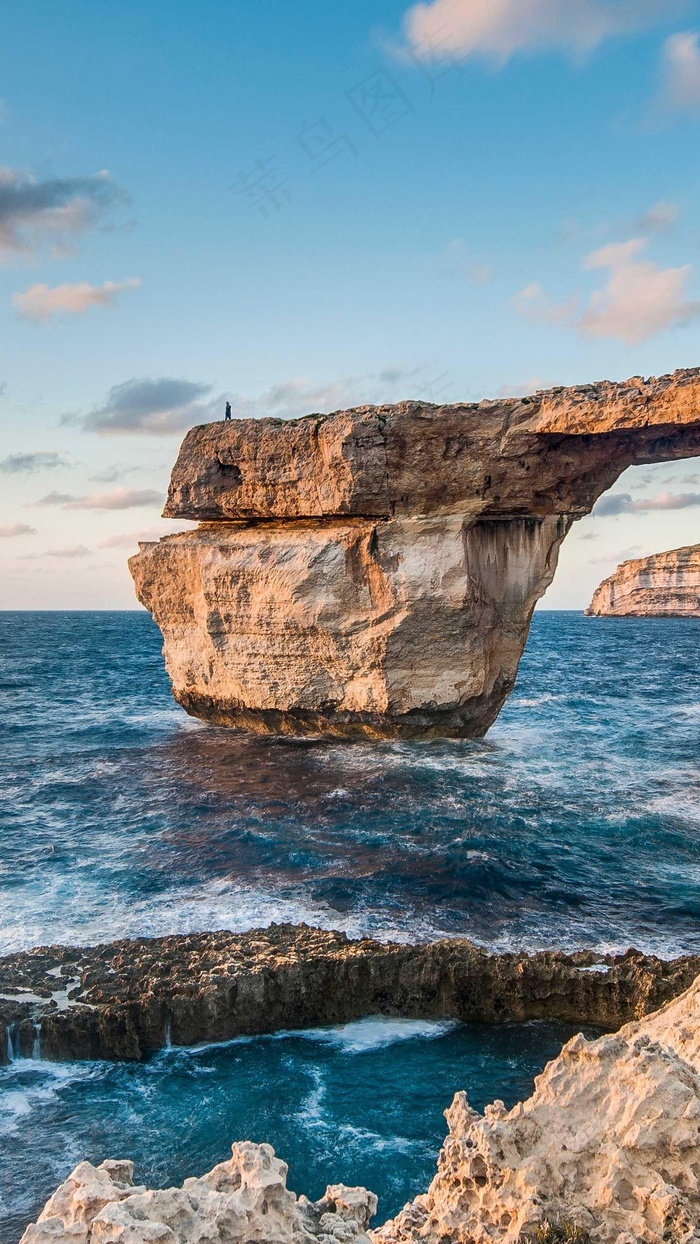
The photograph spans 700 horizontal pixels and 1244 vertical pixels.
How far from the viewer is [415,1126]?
9.10m

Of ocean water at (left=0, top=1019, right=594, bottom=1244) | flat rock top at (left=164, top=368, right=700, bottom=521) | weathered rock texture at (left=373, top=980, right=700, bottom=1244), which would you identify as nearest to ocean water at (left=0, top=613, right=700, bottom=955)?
ocean water at (left=0, top=1019, right=594, bottom=1244)

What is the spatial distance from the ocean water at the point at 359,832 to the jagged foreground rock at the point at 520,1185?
7750 millimetres

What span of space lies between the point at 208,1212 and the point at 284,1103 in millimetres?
5136

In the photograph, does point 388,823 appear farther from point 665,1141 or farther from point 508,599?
point 665,1141

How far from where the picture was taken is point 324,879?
50.8 feet

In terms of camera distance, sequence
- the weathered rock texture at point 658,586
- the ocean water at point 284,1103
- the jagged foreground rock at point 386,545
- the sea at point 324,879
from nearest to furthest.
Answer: the ocean water at point 284,1103 → the sea at point 324,879 → the jagged foreground rock at point 386,545 → the weathered rock texture at point 658,586

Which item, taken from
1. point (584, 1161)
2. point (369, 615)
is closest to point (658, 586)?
point (369, 615)

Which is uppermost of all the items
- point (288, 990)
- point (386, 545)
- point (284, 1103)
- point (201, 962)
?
point (386, 545)

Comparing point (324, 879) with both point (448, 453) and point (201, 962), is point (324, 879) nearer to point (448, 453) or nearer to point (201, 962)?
point (201, 962)

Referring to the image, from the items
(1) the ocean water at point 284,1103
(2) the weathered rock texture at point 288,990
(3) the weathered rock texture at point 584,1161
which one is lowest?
(1) the ocean water at point 284,1103

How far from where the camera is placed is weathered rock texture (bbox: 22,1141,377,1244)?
4512mm

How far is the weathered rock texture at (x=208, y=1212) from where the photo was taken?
14.8 feet

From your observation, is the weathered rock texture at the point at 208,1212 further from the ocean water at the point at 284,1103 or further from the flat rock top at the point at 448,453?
the flat rock top at the point at 448,453

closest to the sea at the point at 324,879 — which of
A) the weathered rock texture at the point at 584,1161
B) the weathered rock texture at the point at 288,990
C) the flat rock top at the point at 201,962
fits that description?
the weathered rock texture at the point at 288,990
